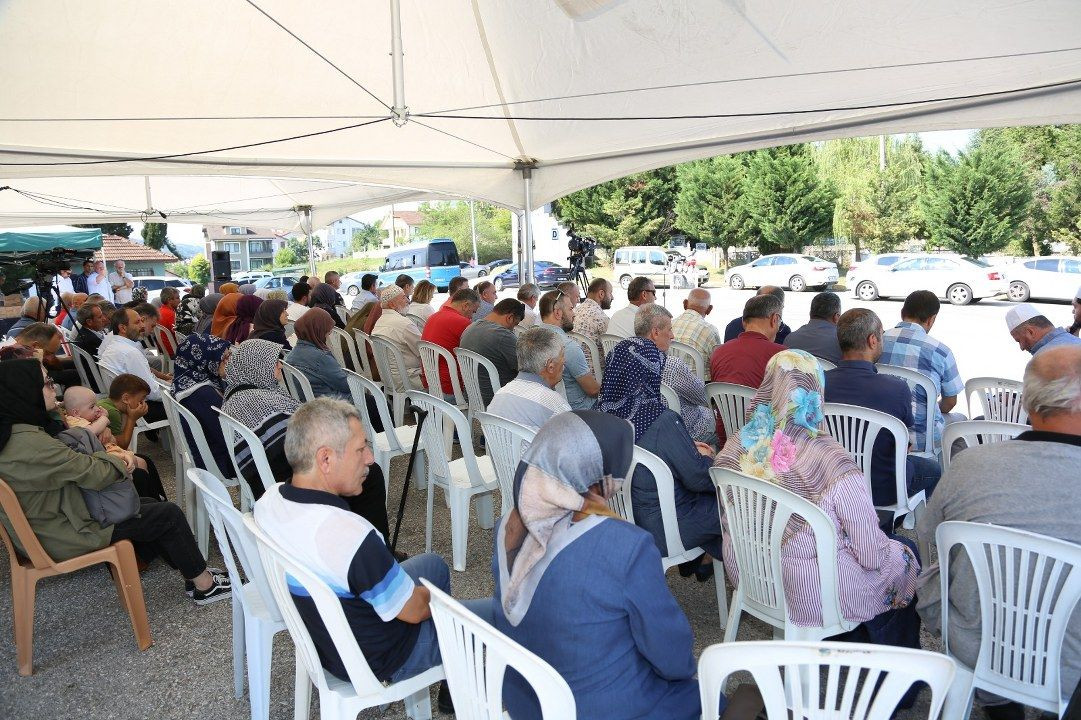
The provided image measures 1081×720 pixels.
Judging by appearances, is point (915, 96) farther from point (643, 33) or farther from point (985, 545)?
point (985, 545)

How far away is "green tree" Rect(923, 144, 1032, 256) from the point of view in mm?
22328

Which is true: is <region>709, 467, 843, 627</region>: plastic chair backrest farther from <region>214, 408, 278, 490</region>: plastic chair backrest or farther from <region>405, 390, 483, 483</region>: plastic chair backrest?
<region>214, 408, 278, 490</region>: plastic chair backrest

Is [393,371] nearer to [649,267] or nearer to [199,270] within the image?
[649,267]

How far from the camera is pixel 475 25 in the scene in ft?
15.1

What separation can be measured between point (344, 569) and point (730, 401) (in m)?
2.36

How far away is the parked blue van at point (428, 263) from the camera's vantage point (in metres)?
25.5

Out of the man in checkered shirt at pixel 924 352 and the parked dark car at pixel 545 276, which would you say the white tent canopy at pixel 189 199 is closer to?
the man in checkered shirt at pixel 924 352

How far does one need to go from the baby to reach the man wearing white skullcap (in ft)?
14.4

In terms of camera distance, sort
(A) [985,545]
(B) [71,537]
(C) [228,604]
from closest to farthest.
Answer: (A) [985,545], (B) [71,537], (C) [228,604]

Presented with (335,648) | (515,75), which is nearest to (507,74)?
(515,75)

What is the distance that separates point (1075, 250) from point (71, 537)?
2845 cm

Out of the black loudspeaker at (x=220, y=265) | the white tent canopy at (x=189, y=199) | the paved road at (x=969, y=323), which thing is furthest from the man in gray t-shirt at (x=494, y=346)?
the black loudspeaker at (x=220, y=265)

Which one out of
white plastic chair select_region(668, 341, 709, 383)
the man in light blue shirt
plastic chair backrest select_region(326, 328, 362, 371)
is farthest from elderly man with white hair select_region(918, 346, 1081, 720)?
plastic chair backrest select_region(326, 328, 362, 371)

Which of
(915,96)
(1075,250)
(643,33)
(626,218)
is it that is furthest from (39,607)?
(626,218)
